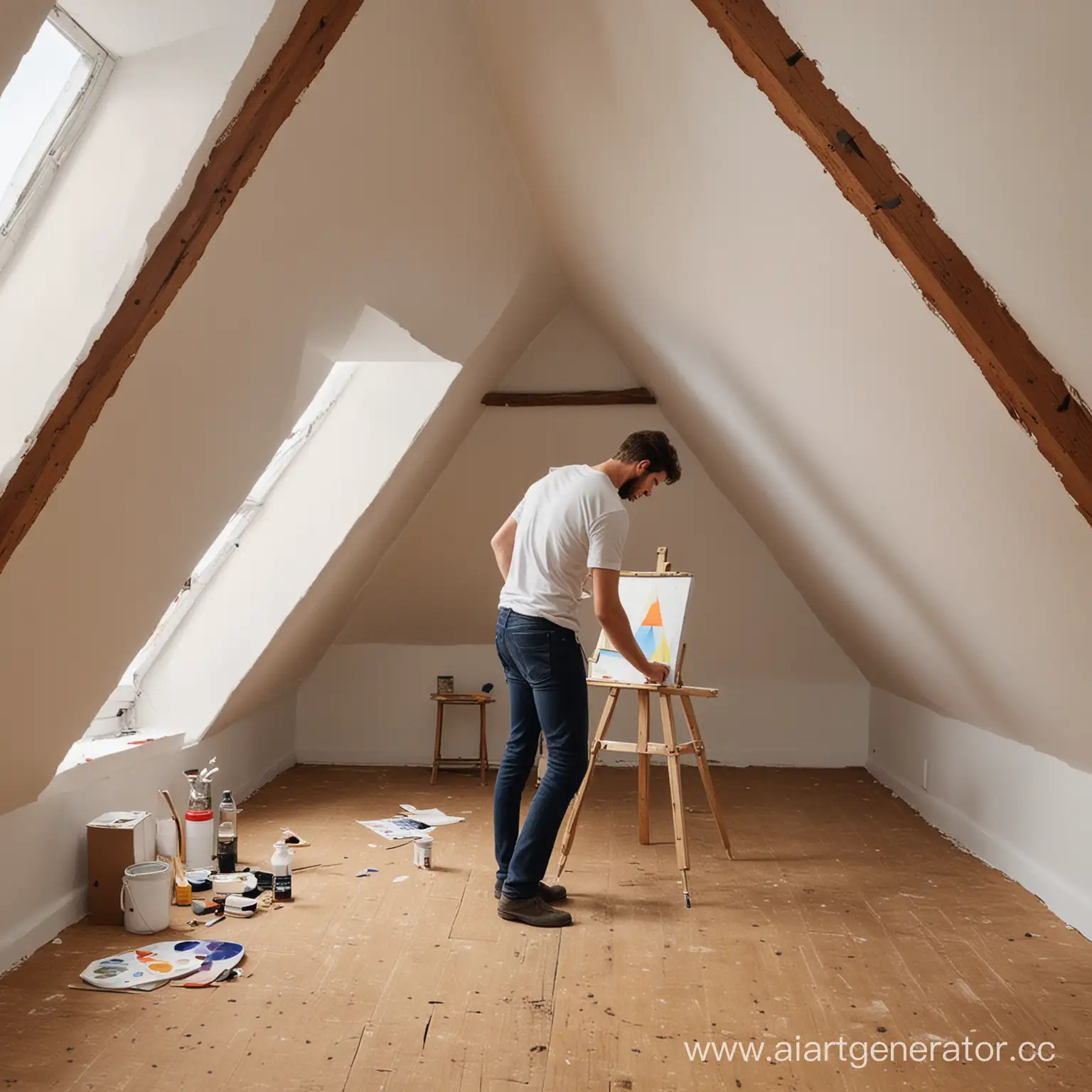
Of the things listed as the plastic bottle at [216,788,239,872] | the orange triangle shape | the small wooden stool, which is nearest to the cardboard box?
the plastic bottle at [216,788,239,872]

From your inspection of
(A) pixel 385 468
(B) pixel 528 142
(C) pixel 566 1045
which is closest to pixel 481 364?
(A) pixel 385 468

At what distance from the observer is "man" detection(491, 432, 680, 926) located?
131 inches

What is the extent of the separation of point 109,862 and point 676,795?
191 centimetres

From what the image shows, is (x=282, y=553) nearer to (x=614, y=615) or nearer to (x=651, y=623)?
(x=651, y=623)

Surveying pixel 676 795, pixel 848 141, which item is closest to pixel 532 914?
pixel 676 795

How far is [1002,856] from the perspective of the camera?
4.04 m

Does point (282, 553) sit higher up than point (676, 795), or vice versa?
point (282, 553)

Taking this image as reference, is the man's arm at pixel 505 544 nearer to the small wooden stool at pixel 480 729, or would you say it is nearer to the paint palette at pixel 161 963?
the paint palette at pixel 161 963

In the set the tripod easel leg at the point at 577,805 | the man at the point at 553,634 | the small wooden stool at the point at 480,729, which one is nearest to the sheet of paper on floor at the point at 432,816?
the small wooden stool at the point at 480,729

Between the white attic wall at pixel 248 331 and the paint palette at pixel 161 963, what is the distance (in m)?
0.54

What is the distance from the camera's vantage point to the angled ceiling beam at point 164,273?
6.97 ft

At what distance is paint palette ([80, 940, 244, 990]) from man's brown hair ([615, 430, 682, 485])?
1.92 metres

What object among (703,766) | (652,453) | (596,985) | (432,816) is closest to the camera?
(596,985)

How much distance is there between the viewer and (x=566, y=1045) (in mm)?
2479
